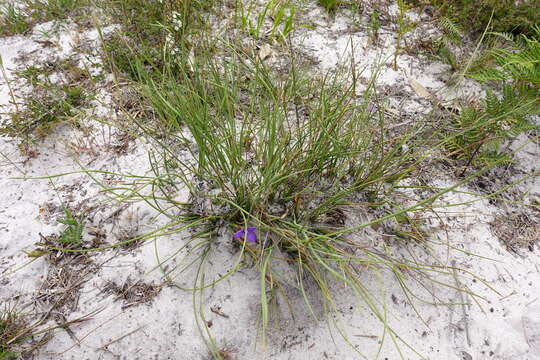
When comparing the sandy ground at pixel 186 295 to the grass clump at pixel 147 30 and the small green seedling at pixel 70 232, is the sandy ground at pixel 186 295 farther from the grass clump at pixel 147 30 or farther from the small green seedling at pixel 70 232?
the grass clump at pixel 147 30

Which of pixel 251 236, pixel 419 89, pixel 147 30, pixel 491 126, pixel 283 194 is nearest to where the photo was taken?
pixel 251 236

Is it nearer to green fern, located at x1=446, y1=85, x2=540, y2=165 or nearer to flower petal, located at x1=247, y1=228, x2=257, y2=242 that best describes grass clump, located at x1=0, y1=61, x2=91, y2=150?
flower petal, located at x1=247, y1=228, x2=257, y2=242

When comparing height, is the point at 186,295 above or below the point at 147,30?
below

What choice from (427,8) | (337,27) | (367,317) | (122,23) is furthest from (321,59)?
(367,317)

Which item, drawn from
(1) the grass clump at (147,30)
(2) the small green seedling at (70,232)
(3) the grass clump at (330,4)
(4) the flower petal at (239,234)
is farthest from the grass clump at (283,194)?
(3) the grass clump at (330,4)

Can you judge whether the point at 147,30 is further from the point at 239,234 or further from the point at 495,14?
the point at 495,14

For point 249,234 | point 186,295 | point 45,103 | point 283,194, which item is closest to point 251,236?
point 249,234

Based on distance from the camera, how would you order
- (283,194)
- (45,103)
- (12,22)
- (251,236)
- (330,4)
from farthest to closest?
(330,4) → (12,22) → (45,103) → (283,194) → (251,236)

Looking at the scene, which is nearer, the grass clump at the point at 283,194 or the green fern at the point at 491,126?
the grass clump at the point at 283,194

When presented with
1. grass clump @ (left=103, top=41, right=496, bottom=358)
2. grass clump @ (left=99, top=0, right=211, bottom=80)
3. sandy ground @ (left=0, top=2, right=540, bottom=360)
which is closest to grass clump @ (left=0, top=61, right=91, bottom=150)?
sandy ground @ (left=0, top=2, right=540, bottom=360)
